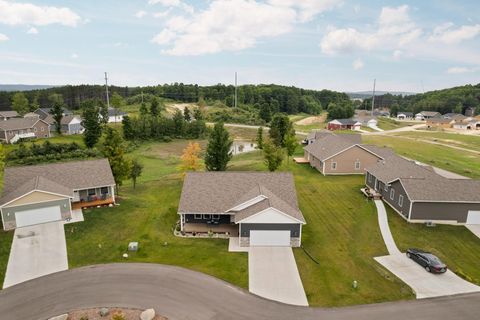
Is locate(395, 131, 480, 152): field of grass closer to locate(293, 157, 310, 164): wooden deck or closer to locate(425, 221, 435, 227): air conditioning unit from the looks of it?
locate(293, 157, 310, 164): wooden deck

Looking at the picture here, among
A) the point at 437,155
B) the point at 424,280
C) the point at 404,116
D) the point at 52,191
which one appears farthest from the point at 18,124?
the point at 404,116

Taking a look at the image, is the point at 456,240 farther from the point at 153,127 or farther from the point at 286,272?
the point at 153,127

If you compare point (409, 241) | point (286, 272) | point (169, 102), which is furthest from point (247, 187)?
point (169, 102)

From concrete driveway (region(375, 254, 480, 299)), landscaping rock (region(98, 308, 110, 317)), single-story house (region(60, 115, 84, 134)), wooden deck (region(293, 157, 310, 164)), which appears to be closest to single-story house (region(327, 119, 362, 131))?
wooden deck (region(293, 157, 310, 164))

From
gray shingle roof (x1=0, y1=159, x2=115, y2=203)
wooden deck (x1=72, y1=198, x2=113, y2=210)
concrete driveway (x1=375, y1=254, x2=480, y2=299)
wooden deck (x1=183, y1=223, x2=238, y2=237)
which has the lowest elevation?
concrete driveway (x1=375, y1=254, x2=480, y2=299)

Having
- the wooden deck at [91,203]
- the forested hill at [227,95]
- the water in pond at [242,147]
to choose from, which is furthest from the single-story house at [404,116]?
the wooden deck at [91,203]

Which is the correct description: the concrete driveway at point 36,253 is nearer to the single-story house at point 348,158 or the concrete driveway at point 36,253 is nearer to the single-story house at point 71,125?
the single-story house at point 348,158
